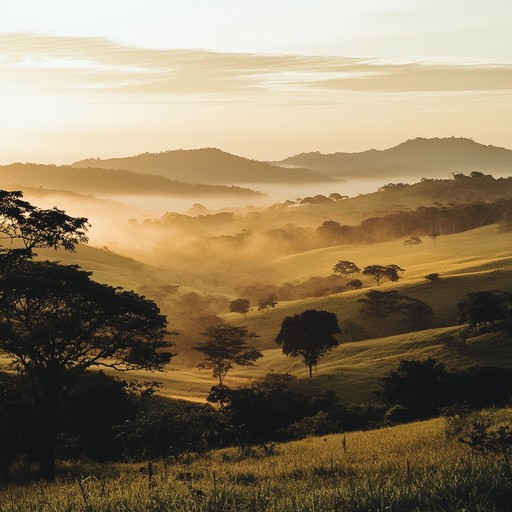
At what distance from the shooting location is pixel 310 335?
326ft

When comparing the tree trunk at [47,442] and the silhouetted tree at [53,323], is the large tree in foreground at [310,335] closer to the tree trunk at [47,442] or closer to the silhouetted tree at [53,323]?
the silhouetted tree at [53,323]

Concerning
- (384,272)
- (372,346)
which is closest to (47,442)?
(372,346)

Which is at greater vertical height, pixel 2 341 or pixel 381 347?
pixel 2 341

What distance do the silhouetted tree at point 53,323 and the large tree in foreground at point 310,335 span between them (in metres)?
60.7

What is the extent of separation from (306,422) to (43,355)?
22.6 meters

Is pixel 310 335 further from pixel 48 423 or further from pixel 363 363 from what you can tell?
pixel 48 423

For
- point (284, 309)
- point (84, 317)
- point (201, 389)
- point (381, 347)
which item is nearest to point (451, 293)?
point (284, 309)

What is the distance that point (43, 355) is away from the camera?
36.5 m

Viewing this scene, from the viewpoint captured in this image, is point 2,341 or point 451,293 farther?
point 451,293

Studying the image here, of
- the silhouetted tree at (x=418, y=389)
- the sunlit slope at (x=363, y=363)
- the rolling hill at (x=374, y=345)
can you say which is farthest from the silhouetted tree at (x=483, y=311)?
the silhouetted tree at (x=418, y=389)

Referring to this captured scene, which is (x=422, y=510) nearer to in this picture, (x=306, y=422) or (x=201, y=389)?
(x=306, y=422)

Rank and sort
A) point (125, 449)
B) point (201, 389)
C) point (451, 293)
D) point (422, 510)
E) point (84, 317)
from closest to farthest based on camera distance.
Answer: point (422, 510) → point (84, 317) → point (125, 449) → point (201, 389) → point (451, 293)

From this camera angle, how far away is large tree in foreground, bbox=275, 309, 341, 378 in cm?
9825

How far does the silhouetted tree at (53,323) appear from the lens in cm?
3534
